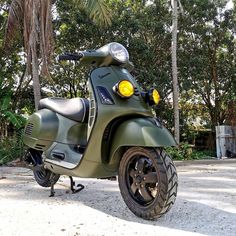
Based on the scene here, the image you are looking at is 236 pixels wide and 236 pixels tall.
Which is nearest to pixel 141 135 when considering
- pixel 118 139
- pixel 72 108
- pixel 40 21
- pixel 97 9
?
pixel 118 139

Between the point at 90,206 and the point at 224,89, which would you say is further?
the point at 224,89

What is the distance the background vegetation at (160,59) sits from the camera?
43.3 ft

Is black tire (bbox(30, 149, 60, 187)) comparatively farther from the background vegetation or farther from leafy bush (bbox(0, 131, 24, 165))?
the background vegetation

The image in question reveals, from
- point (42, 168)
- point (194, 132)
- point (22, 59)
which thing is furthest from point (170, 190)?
point (194, 132)

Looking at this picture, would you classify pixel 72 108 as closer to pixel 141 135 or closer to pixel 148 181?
pixel 141 135

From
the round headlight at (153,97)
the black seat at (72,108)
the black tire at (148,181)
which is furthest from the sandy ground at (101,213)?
the round headlight at (153,97)

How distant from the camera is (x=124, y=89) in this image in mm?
3545

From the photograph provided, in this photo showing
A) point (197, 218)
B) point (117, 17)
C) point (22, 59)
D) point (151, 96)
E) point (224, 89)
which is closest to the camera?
point (197, 218)

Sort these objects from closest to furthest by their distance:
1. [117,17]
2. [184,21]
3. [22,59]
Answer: [117,17] < [22,59] < [184,21]

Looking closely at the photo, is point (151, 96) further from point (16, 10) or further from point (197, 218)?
point (16, 10)

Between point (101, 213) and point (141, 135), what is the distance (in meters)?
0.91

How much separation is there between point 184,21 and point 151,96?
40.0 feet

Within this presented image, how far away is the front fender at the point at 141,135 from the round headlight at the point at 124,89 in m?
0.25

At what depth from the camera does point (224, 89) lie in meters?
16.5
